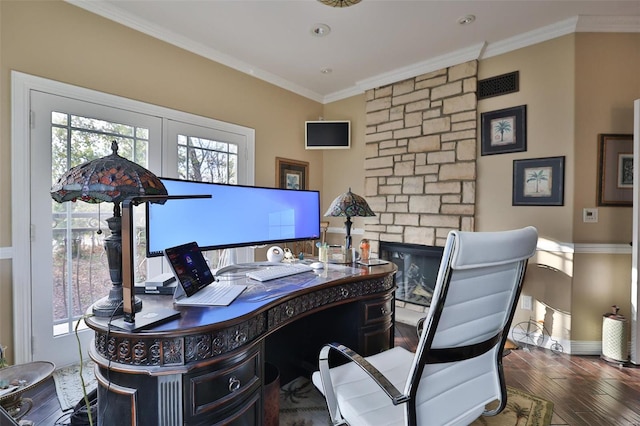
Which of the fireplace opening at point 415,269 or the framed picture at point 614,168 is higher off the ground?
the framed picture at point 614,168

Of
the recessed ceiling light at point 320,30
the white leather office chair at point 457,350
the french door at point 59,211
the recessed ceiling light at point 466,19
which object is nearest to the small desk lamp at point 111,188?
the white leather office chair at point 457,350

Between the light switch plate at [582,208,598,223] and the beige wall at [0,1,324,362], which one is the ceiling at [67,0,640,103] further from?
the light switch plate at [582,208,598,223]

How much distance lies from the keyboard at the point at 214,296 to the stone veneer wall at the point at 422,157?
8.80ft

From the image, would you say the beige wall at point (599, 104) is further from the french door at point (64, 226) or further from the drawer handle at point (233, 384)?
the french door at point (64, 226)

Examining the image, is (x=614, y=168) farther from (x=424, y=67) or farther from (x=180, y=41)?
(x=180, y=41)

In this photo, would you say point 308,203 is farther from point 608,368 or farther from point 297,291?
point 608,368

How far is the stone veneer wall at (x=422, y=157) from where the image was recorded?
11.2 ft

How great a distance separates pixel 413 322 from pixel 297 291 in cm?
262

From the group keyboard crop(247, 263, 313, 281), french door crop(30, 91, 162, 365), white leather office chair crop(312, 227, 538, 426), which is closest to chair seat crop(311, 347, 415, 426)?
white leather office chair crop(312, 227, 538, 426)

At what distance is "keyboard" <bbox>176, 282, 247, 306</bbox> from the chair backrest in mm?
799

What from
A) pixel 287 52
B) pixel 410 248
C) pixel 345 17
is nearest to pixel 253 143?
pixel 287 52

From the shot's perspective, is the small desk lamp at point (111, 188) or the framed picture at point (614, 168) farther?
the framed picture at point (614, 168)

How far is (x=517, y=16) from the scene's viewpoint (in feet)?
8.96

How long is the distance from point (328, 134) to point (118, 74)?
2547 mm
